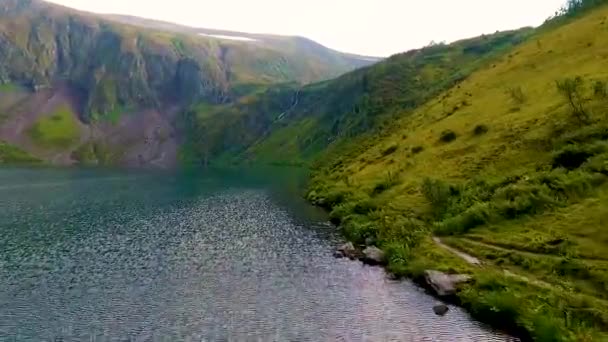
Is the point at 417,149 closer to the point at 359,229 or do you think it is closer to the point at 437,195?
the point at 437,195

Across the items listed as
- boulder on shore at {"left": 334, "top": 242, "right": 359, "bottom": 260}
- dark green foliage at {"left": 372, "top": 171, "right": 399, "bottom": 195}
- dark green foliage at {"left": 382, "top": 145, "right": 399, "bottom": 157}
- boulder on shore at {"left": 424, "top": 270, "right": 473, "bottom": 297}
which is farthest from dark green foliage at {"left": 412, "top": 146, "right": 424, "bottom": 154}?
boulder on shore at {"left": 424, "top": 270, "right": 473, "bottom": 297}

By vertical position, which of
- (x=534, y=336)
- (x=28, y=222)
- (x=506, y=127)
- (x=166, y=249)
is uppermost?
(x=506, y=127)

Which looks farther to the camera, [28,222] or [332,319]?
[28,222]

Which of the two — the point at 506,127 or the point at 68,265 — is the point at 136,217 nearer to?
the point at 68,265

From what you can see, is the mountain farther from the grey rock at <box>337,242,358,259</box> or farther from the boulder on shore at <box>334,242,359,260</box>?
the boulder on shore at <box>334,242,359,260</box>

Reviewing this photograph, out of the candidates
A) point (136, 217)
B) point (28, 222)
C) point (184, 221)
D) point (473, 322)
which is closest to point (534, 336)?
point (473, 322)

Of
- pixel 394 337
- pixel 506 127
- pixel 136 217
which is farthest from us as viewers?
pixel 136 217

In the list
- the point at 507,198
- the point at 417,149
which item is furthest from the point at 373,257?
the point at 417,149

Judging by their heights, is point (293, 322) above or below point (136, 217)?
above
